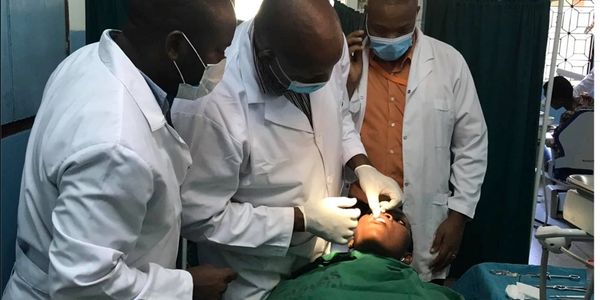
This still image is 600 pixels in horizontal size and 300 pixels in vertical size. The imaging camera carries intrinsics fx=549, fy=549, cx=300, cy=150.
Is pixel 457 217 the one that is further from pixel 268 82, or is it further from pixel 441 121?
pixel 268 82

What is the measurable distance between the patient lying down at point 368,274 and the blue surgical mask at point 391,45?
2.23ft

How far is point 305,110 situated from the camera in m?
1.69

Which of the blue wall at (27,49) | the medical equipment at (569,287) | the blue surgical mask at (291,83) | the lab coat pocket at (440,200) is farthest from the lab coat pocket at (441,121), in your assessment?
the blue wall at (27,49)

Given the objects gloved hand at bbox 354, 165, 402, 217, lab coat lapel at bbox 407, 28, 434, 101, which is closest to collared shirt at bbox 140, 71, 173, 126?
gloved hand at bbox 354, 165, 402, 217

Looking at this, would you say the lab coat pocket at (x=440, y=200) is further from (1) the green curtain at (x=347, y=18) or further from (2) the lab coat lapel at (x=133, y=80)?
(2) the lab coat lapel at (x=133, y=80)

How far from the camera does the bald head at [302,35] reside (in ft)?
4.60

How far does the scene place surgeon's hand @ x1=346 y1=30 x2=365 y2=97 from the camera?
2.22 meters

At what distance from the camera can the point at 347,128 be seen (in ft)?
6.53

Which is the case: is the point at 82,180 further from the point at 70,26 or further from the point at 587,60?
the point at 587,60

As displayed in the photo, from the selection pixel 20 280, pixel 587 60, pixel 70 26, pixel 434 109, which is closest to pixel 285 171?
pixel 20 280

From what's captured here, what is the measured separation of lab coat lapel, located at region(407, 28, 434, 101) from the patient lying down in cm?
59

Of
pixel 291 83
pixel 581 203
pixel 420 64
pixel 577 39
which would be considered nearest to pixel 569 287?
pixel 581 203

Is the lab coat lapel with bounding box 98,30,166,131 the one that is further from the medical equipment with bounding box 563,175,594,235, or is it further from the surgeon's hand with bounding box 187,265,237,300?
the medical equipment with bounding box 563,175,594,235

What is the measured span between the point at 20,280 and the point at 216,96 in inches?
25.3
